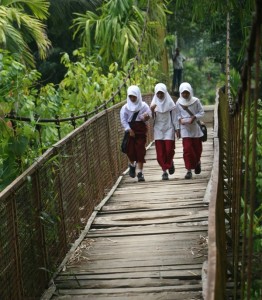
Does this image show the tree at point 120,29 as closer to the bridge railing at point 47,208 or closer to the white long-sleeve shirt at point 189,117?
the white long-sleeve shirt at point 189,117

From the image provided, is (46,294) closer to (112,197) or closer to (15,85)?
(15,85)

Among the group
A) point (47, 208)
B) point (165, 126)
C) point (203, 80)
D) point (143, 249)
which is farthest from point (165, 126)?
point (203, 80)

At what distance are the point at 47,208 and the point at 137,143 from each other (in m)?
3.59

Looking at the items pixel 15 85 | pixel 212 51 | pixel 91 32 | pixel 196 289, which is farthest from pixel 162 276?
pixel 212 51

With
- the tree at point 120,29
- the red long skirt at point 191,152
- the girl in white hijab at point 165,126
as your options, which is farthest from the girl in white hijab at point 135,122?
the tree at point 120,29

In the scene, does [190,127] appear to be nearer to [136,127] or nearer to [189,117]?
[189,117]

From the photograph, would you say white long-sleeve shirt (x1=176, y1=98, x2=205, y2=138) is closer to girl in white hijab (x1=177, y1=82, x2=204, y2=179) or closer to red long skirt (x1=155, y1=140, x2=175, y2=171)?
girl in white hijab (x1=177, y1=82, x2=204, y2=179)

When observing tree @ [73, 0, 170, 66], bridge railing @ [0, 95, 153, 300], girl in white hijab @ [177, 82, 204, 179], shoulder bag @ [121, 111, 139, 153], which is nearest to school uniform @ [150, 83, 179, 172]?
girl in white hijab @ [177, 82, 204, 179]

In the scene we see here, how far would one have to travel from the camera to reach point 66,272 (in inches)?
196

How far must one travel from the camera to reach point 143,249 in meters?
5.36

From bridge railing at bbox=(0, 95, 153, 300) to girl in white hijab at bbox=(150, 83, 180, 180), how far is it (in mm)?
983

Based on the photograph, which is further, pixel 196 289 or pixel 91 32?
pixel 91 32

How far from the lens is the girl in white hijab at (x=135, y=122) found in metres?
8.20

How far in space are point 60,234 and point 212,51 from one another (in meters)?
12.9
